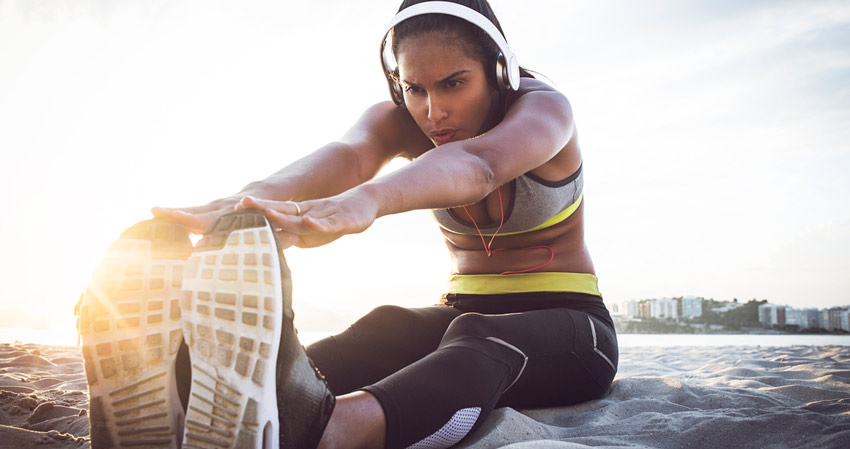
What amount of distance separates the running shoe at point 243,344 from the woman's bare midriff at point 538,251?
3.46 feet

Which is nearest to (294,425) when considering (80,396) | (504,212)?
(504,212)

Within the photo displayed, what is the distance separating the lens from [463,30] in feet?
5.20

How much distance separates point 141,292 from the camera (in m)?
0.95

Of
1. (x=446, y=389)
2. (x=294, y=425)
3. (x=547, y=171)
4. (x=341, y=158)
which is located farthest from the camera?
(x=341, y=158)

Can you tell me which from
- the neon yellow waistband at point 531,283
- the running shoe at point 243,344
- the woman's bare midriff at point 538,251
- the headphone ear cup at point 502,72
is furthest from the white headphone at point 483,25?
the running shoe at point 243,344

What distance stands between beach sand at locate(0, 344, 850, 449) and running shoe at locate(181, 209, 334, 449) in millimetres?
502

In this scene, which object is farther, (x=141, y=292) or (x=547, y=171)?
(x=547, y=171)

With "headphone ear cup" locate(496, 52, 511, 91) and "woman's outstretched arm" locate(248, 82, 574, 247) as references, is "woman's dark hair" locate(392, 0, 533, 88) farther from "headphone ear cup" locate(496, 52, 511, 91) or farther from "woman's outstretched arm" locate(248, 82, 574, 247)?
"woman's outstretched arm" locate(248, 82, 574, 247)

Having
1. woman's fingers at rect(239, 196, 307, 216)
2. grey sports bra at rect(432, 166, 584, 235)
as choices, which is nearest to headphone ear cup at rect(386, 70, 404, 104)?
grey sports bra at rect(432, 166, 584, 235)

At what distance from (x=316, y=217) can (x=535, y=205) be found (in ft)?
3.08

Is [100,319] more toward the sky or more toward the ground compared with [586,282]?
more toward the ground

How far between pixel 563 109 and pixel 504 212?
0.38 meters

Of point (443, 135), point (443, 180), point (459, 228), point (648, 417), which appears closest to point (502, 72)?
point (443, 135)

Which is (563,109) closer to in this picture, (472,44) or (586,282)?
(472,44)
